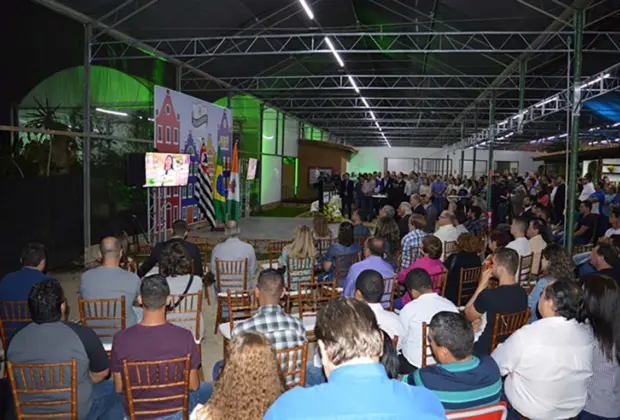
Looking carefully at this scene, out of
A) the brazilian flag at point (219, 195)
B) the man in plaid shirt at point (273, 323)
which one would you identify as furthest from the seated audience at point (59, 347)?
the brazilian flag at point (219, 195)

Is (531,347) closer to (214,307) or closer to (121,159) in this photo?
(214,307)

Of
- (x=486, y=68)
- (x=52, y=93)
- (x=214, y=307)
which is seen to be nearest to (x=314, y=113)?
(x=486, y=68)

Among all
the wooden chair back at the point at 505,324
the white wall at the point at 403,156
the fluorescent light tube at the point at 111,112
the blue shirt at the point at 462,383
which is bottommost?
the wooden chair back at the point at 505,324

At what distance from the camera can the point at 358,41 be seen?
1284 cm

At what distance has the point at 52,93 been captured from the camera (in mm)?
8383

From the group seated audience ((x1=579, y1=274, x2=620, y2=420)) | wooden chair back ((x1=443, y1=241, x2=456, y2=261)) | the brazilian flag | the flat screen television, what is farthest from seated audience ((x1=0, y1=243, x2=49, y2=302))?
the flat screen television

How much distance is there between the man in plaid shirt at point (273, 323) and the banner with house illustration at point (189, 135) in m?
7.87

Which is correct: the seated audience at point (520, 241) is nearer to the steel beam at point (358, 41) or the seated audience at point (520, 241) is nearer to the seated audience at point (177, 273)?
the seated audience at point (177, 273)

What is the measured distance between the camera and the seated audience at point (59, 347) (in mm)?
2609

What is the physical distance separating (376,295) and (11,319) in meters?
2.55

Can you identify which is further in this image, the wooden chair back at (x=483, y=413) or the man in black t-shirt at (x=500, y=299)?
the man in black t-shirt at (x=500, y=299)

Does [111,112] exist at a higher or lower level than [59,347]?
higher

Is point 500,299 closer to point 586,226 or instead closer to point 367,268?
point 367,268

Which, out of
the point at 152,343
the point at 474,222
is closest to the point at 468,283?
the point at 152,343
